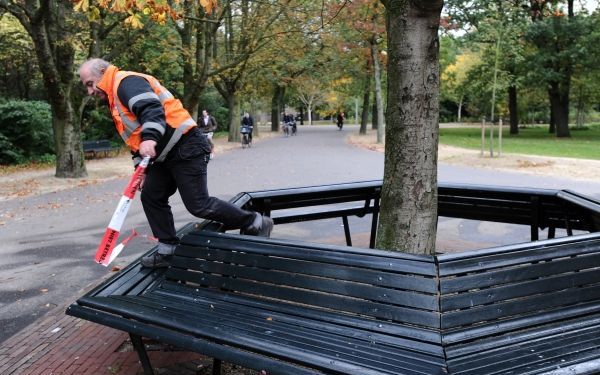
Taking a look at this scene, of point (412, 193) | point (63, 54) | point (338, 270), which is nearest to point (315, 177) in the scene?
point (63, 54)

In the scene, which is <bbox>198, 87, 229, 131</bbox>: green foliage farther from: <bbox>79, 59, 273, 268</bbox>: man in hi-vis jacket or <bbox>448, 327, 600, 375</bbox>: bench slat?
<bbox>448, 327, 600, 375</bbox>: bench slat

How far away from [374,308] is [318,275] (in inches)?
13.6

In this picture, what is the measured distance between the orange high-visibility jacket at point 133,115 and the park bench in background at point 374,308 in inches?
32.8

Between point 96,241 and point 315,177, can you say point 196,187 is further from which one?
point 315,177

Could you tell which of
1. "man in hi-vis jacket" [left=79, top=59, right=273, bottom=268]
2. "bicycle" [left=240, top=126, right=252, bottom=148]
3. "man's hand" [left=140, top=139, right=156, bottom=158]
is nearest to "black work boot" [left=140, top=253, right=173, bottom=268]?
"man in hi-vis jacket" [left=79, top=59, right=273, bottom=268]

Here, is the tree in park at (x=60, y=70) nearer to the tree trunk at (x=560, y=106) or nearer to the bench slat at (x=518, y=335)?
the bench slat at (x=518, y=335)

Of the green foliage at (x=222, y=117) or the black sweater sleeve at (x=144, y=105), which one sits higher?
the green foliage at (x=222, y=117)

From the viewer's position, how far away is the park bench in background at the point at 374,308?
2371 millimetres

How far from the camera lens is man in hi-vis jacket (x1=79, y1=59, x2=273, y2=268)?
11.5ft

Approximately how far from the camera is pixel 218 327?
2.71m

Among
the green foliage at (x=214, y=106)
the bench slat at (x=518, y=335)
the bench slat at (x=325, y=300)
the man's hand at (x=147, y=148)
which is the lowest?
the bench slat at (x=518, y=335)

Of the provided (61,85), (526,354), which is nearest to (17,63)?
(61,85)

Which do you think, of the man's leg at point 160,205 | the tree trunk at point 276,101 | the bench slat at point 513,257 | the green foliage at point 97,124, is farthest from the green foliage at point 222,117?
the bench slat at point 513,257

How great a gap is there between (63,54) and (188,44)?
7191mm
